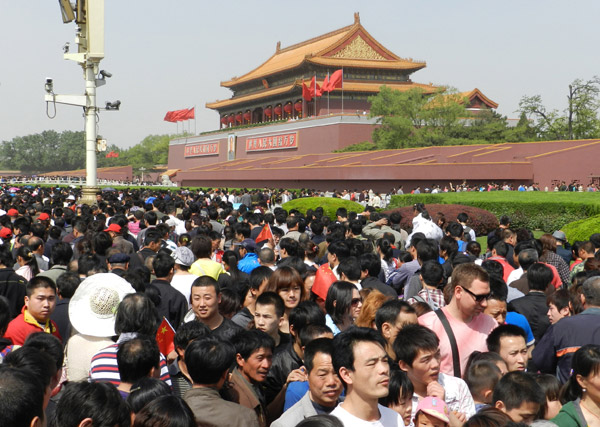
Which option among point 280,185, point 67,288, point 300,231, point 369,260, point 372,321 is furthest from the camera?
point 280,185

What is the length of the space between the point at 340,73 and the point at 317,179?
10.3 meters

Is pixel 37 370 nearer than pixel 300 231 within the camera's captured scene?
Yes

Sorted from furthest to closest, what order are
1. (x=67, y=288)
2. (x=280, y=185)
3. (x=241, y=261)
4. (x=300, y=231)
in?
(x=280, y=185) → (x=300, y=231) → (x=241, y=261) → (x=67, y=288)

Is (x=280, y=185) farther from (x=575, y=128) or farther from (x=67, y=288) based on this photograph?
(x=67, y=288)

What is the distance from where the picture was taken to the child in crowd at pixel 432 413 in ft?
9.67

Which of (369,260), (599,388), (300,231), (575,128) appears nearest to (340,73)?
(575,128)

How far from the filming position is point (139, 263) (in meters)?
6.88

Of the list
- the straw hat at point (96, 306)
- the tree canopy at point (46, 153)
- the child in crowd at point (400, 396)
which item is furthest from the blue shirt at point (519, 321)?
the tree canopy at point (46, 153)

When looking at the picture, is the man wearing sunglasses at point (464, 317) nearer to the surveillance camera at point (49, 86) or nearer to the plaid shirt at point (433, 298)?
the plaid shirt at point (433, 298)

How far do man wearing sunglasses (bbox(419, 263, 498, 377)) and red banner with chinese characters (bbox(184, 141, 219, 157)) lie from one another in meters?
51.5

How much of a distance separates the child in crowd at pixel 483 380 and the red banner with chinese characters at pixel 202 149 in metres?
52.0

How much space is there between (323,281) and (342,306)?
1.07 m

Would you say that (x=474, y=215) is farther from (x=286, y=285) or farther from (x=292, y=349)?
(x=292, y=349)

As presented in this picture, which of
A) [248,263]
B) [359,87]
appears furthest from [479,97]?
[248,263]
